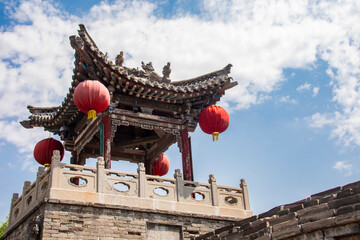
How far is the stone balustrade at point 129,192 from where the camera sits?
11789 mm

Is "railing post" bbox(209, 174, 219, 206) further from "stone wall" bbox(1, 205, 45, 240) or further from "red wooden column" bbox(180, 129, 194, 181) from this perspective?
"stone wall" bbox(1, 205, 45, 240)

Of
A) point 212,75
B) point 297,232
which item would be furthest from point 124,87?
point 297,232

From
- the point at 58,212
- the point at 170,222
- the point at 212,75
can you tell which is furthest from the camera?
the point at 212,75

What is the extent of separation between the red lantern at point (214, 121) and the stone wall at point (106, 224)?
2.88m

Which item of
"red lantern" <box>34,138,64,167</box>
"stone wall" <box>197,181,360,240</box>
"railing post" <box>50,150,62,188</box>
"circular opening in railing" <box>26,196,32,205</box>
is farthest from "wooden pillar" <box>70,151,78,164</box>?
"stone wall" <box>197,181,360,240</box>

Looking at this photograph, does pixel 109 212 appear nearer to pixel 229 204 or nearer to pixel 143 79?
pixel 229 204

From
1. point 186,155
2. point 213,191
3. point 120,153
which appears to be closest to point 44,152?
point 120,153

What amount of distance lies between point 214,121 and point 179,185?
8.00 ft

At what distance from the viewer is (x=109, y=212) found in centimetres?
1184

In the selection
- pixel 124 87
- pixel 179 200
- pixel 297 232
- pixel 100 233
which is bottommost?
pixel 297 232

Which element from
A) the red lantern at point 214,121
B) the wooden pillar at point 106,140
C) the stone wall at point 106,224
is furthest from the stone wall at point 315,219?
the red lantern at point 214,121

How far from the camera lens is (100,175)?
483 inches

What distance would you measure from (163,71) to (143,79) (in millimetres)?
1285

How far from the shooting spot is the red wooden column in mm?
14445
